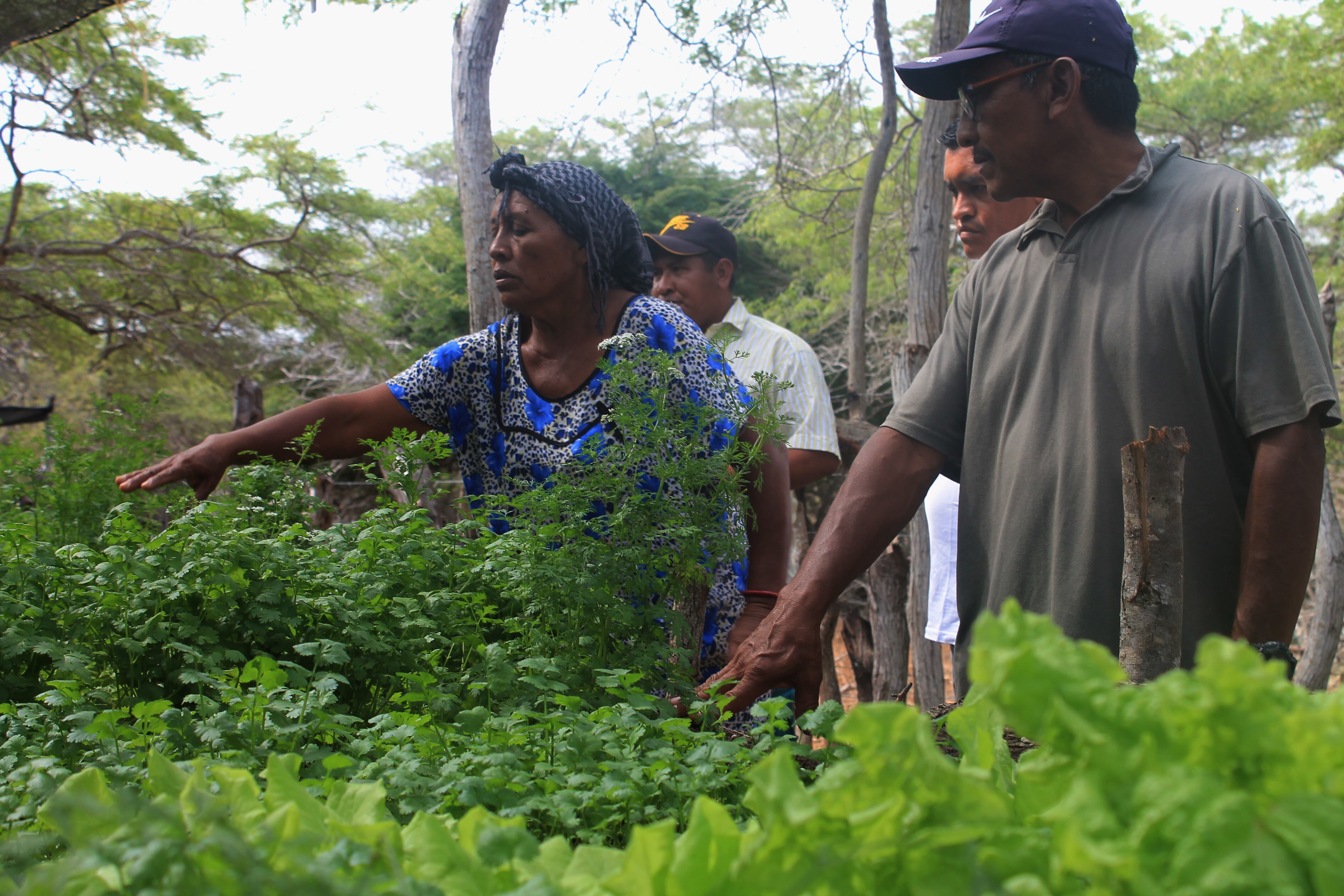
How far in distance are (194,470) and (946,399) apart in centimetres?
191

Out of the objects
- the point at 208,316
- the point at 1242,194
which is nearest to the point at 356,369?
the point at 208,316

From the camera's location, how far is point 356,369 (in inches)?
635

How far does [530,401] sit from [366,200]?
1348cm

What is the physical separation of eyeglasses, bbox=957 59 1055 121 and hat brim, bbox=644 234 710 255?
7.02 ft

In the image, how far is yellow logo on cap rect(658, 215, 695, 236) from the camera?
4.37 meters

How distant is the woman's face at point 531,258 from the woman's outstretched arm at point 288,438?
0.47 meters

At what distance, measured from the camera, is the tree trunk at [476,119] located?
5.49 metres

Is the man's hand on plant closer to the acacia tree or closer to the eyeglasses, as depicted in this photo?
the eyeglasses

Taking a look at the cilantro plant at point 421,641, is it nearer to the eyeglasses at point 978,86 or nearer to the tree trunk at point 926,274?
the eyeglasses at point 978,86

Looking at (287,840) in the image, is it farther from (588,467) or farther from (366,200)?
(366,200)

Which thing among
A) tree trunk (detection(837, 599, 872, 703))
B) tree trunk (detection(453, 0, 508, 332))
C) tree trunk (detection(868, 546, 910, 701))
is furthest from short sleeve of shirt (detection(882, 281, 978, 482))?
tree trunk (detection(837, 599, 872, 703))

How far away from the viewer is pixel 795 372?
4059 mm

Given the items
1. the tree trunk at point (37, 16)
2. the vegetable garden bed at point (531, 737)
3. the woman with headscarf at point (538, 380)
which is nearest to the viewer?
the vegetable garden bed at point (531, 737)

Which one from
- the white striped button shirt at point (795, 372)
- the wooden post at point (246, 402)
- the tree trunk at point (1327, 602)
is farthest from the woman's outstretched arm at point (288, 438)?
the tree trunk at point (1327, 602)
